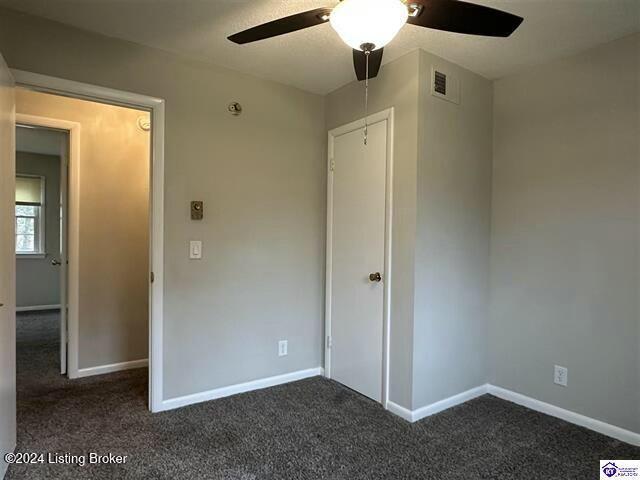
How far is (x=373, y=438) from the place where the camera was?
7.36ft

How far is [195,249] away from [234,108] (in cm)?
104

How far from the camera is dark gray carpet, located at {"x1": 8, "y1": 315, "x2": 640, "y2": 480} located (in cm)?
194

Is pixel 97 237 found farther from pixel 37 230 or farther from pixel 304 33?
pixel 37 230

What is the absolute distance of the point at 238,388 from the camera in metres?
2.86

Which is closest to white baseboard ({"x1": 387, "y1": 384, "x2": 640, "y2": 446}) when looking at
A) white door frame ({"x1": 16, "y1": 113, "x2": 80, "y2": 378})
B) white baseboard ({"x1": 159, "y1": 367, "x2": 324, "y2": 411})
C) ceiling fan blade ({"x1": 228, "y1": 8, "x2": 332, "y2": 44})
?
white baseboard ({"x1": 159, "y1": 367, "x2": 324, "y2": 411})

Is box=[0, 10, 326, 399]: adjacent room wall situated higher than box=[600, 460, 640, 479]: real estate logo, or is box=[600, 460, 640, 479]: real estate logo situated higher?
box=[0, 10, 326, 399]: adjacent room wall

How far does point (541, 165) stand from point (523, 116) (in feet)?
1.25

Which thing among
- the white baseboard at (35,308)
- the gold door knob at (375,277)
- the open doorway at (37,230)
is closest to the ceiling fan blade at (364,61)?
the gold door knob at (375,277)

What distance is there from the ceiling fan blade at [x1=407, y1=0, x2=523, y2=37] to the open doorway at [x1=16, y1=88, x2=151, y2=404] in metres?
2.32

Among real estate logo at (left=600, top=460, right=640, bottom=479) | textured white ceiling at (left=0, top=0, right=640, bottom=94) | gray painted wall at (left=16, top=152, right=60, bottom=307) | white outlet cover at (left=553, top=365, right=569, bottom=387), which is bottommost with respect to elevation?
real estate logo at (left=600, top=460, right=640, bottom=479)

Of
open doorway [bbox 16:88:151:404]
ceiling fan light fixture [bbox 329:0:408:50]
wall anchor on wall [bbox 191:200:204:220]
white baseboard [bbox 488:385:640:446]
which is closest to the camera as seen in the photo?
ceiling fan light fixture [bbox 329:0:408:50]

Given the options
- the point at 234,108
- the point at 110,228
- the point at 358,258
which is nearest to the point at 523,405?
the point at 358,258

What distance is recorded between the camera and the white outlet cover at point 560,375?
2518 millimetres

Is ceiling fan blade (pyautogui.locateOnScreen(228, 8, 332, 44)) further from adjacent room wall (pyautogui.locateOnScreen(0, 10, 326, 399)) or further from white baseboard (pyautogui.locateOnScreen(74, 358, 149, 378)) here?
white baseboard (pyautogui.locateOnScreen(74, 358, 149, 378))
